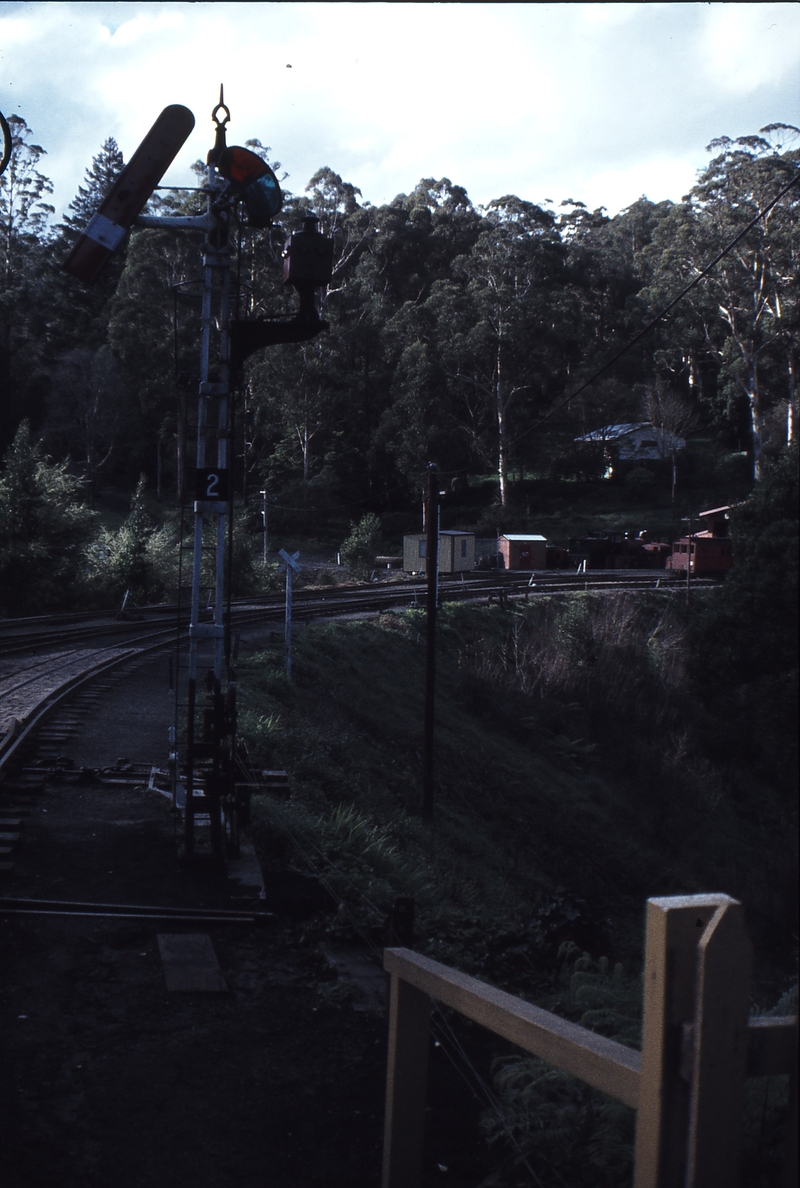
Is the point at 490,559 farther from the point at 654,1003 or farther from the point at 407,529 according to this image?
the point at 654,1003

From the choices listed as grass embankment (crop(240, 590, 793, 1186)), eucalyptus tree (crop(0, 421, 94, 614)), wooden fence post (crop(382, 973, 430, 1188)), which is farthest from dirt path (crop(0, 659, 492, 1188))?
eucalyptus tree (crop(0, 421, 94, 614))

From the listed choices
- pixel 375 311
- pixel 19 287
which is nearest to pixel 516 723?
pixel 375 311

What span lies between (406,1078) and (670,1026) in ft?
3.75

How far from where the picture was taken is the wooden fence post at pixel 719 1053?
55.4 inches

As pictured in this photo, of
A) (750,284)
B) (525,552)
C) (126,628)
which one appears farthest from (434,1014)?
(525,552)

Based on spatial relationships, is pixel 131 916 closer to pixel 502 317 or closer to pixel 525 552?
pixel 525 552

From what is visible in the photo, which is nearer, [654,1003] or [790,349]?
[654,1003]

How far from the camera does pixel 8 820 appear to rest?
7656 millimetres

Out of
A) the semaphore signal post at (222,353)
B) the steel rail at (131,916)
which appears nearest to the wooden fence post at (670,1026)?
the steel rail at (131,916)

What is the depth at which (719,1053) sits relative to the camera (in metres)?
1.42

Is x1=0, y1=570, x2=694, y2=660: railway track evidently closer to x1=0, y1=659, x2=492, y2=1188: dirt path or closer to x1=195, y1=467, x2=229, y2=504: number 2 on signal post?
x1=195, y1=467, x2=229, y2=504: number 2 on signal post

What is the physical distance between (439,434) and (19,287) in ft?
66.7

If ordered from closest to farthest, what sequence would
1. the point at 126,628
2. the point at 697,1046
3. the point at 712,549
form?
the point at 697,1046
the point at 126,628
the point at 712,549

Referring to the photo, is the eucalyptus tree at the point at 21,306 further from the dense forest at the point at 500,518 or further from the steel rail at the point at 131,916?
the steel rail at the point at 131,916
